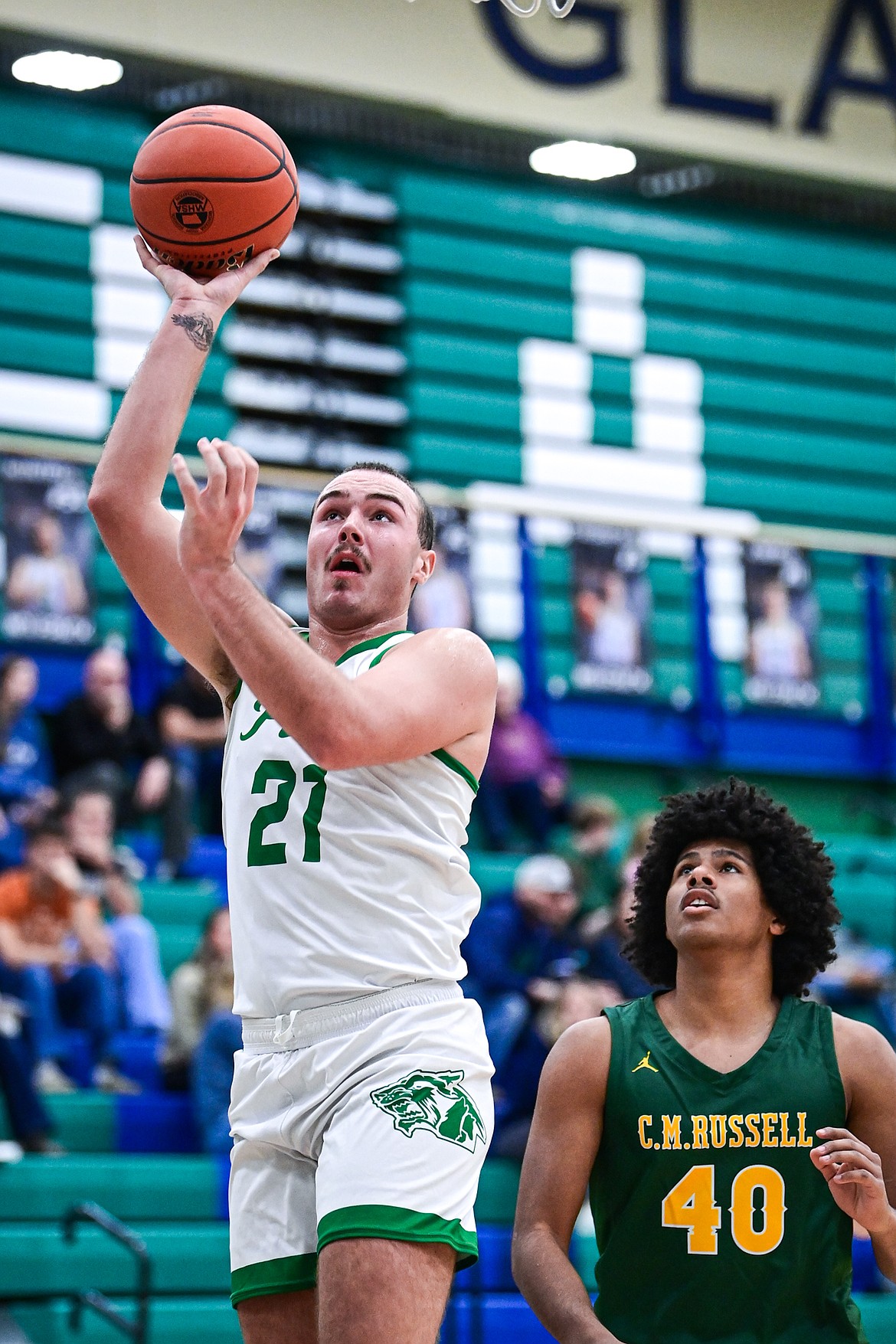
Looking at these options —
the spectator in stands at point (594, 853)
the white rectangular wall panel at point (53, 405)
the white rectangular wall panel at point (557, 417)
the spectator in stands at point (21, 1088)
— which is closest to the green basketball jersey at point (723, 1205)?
the spectator in stands at point (21, 1088)

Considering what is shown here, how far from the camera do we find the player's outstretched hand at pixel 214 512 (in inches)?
115

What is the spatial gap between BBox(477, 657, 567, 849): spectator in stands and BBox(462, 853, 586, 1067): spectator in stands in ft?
5.17

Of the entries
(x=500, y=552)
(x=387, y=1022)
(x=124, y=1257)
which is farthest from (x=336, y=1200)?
(x=500, y=552)

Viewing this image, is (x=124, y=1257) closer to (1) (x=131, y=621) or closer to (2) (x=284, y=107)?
(1) (x=131, y=621)

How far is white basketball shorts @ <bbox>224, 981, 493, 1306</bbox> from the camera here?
9.81 feet

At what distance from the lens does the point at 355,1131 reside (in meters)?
3.02

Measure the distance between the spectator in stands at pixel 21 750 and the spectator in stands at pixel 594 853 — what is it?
8.58ft

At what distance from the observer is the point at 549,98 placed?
12328 millimetres

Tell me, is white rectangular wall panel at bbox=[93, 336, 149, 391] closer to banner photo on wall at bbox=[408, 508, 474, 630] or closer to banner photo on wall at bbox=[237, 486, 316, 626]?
banner photo on wall at bbox=[237, 486, 316, 626]

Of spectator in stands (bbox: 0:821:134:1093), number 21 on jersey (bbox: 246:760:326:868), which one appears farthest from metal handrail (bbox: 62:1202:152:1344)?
number 21 on jersey (bbox: 246:760:326:868)

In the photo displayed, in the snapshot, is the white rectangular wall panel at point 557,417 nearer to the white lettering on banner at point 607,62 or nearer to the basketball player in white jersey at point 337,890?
the white lettering on banner at point 607,62

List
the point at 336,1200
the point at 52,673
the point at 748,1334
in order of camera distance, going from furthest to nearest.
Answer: the point at 52,673 → the point at 748,1334 → the point at 336,1200

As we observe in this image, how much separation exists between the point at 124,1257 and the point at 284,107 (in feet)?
24.8

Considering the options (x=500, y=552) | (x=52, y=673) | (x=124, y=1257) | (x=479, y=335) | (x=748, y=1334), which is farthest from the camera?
(x=479, y=335)
